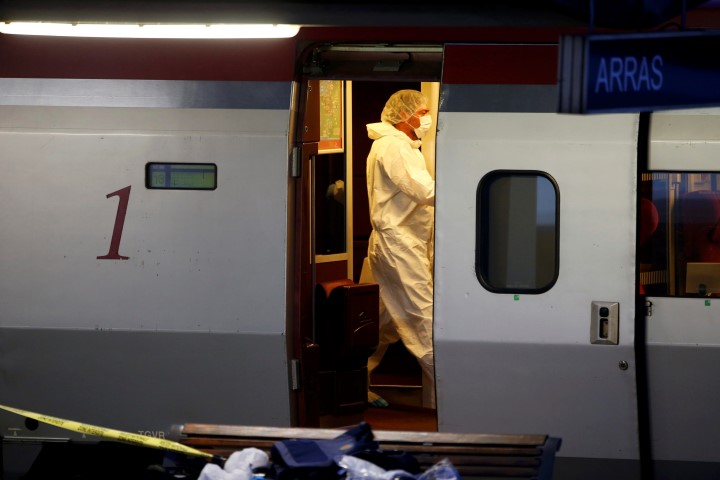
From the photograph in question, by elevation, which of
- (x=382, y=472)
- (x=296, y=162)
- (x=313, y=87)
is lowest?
(x=382, y=472)

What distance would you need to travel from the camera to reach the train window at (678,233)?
6422mm

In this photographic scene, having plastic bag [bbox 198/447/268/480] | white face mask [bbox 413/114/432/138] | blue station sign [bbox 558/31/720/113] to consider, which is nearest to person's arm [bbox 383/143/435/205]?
white face mask [bbox 413/114/432/138]

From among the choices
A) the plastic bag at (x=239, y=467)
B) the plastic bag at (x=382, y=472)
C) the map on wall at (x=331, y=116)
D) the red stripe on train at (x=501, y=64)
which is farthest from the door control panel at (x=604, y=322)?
the map on wall at (x=331, y=116)

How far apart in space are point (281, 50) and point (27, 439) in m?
2.66

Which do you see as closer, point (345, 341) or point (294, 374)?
point (294, 374)

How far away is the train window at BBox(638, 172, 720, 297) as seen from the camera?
642 cm

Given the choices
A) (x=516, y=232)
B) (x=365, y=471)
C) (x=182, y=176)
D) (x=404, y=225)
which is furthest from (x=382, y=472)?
(x=404, y=225)

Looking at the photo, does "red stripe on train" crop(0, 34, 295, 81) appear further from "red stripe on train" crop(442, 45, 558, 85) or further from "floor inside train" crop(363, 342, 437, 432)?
"floor inside train" crop(363, 342, 437, 432)

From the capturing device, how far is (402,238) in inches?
348

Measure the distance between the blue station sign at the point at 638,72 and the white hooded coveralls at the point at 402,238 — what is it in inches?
152

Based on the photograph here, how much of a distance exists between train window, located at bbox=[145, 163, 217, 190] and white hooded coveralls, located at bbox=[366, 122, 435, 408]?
228 centimetres

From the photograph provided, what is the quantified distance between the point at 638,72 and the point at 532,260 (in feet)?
6.52

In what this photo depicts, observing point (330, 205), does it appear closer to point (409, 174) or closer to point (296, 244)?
point (409, 174)

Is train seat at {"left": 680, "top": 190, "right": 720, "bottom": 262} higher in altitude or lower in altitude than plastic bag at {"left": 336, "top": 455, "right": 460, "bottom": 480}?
higher
